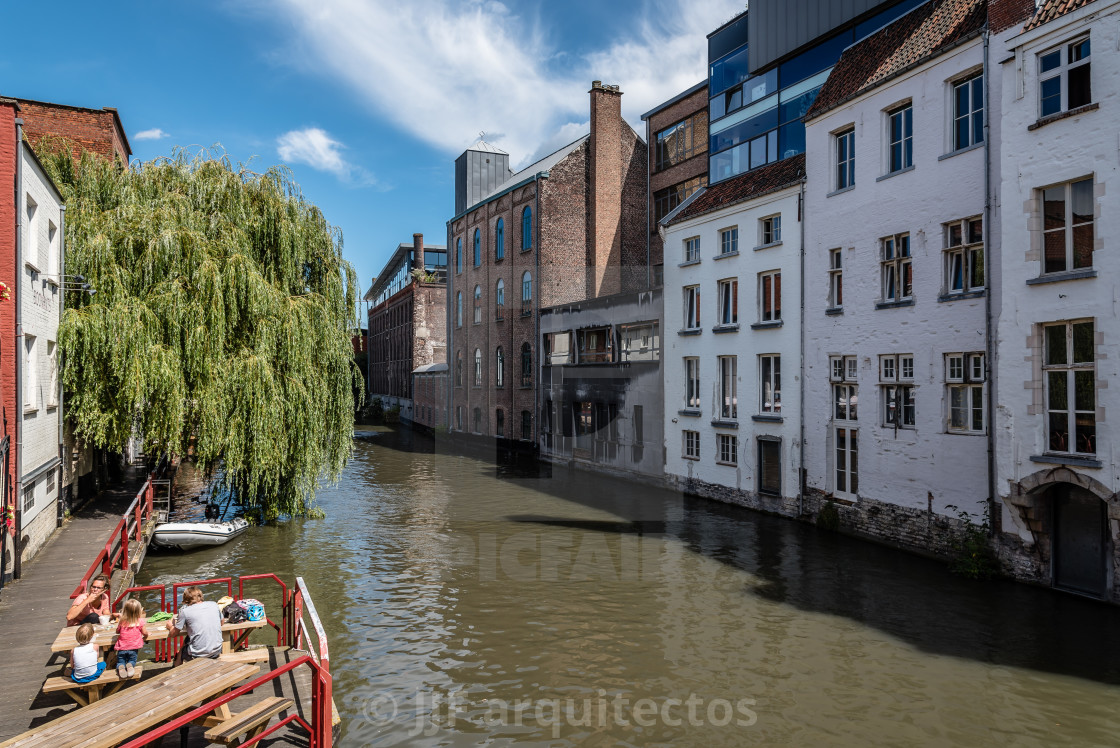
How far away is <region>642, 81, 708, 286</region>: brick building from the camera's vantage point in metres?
33.0

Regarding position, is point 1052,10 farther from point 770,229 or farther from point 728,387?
point 728,387

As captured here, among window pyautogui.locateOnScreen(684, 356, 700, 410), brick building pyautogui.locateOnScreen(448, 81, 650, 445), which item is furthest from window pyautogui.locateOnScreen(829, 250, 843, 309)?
brick building pyautogui.locateOnScreen(448, 81, 650, 445)

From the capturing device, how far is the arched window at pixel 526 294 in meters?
40.7

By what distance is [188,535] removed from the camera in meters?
17.4

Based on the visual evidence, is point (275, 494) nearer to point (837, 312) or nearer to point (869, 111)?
point (837, 312)

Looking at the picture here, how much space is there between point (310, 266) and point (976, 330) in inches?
675

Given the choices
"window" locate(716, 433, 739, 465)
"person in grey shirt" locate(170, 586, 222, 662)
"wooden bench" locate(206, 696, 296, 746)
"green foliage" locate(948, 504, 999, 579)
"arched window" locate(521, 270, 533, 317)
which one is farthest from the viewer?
"arched window" locate(521, 270, 533, 317)

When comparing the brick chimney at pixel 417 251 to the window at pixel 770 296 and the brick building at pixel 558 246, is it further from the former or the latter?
the window at pixel 770 296

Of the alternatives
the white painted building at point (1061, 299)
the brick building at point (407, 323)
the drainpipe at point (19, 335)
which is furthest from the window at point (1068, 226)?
the brick building at point (407, 323)

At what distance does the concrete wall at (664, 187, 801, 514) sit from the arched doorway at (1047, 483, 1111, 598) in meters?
8.04

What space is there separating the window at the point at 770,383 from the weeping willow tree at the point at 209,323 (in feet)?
42.2

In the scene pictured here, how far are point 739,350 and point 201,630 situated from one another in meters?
19.3

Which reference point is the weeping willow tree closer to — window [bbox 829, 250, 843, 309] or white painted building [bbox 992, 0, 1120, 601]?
window [bbox 829, 250, 843, 309]

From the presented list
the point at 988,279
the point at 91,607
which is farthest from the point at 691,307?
the point at 91,607
